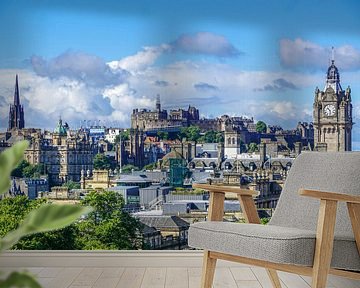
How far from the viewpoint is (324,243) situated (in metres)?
2.76

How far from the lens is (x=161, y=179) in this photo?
5016 mm

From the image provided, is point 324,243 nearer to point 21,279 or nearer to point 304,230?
point 304,230

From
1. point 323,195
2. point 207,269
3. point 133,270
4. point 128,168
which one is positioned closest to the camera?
point 323,195

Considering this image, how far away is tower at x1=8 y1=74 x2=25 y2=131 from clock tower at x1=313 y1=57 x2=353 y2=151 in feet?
6.78

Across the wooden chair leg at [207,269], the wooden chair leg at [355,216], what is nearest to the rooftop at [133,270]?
the wooden chair leg at [207,269]

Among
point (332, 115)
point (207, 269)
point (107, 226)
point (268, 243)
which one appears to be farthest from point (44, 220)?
point (332, 115)

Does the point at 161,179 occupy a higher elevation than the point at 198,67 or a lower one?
lower

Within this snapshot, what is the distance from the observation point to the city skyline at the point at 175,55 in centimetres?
478

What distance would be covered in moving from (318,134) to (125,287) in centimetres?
193

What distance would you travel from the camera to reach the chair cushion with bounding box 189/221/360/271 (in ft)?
8.93

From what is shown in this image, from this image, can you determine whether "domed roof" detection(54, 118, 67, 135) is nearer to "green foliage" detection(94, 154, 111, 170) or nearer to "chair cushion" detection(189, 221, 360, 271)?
"green foliage" detection(94, 154, 111, 170)

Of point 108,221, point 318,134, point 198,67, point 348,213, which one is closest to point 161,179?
point 108,221

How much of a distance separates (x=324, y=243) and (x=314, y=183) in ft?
2.24

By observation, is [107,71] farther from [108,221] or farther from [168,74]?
[108,221]
